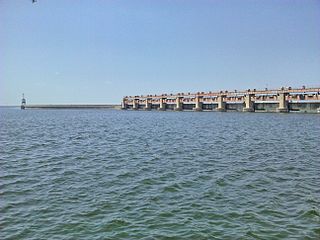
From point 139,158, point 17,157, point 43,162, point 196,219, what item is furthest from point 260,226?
point 17,157

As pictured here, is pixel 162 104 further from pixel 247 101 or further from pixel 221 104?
pixel 247 101

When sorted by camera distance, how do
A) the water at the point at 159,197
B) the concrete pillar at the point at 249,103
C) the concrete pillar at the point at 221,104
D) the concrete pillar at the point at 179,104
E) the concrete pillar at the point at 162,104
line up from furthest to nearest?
the concrete pillar at the point at 162,104 → the concrete pillar at the point at 179,104 → the concrete pillar at the point at 221,104 → the concrete pillar at the point at 249,103 → the water at the point at 159,197

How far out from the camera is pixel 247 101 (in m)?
130

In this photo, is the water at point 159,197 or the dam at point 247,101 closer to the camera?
the water at point 159,197

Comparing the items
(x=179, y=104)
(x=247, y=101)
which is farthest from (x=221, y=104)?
(x=179, y=104)

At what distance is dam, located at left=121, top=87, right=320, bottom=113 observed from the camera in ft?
360

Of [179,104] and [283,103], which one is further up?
[179,104]

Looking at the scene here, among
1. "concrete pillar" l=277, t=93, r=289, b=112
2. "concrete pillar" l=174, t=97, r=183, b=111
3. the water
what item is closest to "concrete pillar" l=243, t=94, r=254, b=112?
"concrete pillar" l=277, t=93, r=289, b=112

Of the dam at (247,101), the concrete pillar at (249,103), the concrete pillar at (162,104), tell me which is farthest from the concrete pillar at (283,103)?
the concrete pillar at (162,104)

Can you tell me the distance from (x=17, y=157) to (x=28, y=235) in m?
14.0

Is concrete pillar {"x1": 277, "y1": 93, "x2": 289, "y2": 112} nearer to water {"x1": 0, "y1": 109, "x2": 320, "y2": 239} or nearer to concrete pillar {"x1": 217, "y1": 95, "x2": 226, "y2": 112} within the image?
concrete pillar {"x1": 217, "y1": 95, "x2": 226, "y2": 112}

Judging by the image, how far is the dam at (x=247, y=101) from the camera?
360 ft

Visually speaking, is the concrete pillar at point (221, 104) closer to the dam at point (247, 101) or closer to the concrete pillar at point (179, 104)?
the dam at point (247, 101)

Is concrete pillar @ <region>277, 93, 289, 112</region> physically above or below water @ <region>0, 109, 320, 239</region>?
above
